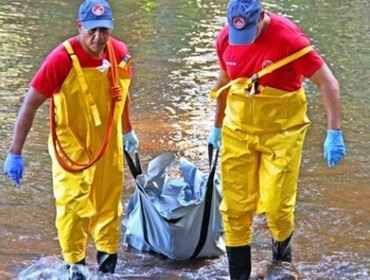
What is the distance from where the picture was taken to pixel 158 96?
30.7 feet

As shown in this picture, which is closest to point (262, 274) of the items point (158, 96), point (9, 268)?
point (9, 268)

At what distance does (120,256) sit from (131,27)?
28.9ft

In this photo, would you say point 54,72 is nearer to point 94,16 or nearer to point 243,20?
point 94,16

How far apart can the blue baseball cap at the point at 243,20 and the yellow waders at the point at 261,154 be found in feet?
0.97

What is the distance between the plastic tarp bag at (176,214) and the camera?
5.21m

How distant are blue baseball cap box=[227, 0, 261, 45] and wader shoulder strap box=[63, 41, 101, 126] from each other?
842 mm

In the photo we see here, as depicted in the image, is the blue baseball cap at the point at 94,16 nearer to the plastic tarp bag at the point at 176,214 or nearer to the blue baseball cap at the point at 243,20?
the blue baseball cap at the point at 243,20

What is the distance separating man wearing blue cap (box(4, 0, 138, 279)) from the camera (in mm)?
4465

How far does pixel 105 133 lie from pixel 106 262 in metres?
0.88

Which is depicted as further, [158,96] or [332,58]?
[332,58]

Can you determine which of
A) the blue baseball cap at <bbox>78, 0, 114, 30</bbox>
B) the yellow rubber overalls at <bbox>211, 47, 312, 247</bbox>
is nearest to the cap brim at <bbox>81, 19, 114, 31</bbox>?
the blue baseball cap at <bbox>78, 0, 114, 30</bbox>

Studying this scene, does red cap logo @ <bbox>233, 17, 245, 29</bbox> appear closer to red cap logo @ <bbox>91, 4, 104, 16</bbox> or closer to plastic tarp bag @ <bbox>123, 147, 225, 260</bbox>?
red cap logo @ <bbox>91, 4, 104, 16</bbox>

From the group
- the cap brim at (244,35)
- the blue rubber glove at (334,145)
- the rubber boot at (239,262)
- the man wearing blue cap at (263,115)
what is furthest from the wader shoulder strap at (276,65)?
the rubber boot at (239,262)

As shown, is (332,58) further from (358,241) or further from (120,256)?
(120,256)
